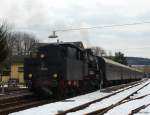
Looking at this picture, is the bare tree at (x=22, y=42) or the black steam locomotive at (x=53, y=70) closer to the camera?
the black steam locomotive at (x=53, y=70)

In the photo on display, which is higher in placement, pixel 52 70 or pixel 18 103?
pixel 52 70

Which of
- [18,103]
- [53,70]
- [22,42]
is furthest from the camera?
[22,42]

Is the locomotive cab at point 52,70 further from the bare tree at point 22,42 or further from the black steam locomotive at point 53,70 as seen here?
the bare tree at point 22,42

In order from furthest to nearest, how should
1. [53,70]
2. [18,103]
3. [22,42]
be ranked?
[22,42]
[53,70]
[18,103]

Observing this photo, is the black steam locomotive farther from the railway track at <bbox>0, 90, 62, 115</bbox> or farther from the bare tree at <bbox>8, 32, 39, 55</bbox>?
the bare tree at <bbox>8, 32, 39, 55</bbox>

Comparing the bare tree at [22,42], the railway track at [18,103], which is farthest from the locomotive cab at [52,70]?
the bare tree at [22,42]

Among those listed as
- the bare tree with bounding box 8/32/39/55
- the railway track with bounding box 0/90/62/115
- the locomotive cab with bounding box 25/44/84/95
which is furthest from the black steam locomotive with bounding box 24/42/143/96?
the bare tree with bounding box 8/32/39/55

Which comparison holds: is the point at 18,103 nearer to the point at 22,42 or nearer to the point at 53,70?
the point at 53,70

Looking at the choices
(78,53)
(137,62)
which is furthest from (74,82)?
(137,62)

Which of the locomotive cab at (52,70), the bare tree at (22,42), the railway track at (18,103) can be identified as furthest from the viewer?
the bare tree at (22,42)

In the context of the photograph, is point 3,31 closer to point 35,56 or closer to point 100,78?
point 100,78

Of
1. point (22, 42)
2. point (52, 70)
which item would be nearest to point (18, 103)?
point (52, 70)

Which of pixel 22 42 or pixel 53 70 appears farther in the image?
pixel 22 42

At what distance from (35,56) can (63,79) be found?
7.34ft
